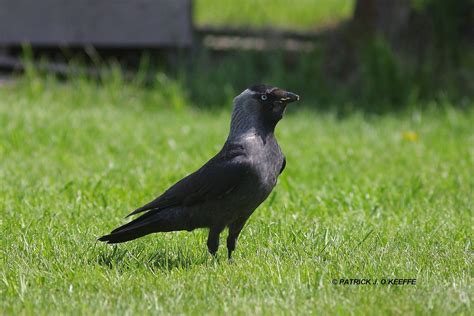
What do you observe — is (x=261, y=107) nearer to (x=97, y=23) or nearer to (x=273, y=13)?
(x=97, y=23)

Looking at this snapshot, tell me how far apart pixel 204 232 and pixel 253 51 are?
7186 mm

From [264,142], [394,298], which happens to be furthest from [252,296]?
[264,142]

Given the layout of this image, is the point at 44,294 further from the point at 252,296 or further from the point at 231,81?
the point at 231,81

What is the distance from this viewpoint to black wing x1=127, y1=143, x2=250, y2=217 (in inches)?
179

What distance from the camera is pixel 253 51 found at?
12.3m

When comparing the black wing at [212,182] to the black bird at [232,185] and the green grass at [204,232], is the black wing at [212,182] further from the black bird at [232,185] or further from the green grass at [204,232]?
the green grass at [204,232]

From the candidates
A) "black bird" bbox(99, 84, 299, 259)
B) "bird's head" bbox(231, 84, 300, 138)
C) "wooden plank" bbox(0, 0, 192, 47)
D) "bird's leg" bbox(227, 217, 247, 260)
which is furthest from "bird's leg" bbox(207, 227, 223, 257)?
"wooden plank" bbox(0, 0, 192, 47)

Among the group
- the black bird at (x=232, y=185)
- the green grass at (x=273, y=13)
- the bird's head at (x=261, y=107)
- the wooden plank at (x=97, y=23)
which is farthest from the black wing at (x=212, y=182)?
the green grass at (x=273, y=13)

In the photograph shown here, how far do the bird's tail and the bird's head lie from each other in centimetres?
61

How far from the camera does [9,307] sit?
3.87m

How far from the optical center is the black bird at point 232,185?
180 inches

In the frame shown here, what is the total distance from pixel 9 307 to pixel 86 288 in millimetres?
437

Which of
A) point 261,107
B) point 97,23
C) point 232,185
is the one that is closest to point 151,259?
point 232,185

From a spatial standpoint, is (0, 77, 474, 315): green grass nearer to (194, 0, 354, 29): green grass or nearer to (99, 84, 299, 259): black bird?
(99, 84, 299, 259): black bird
